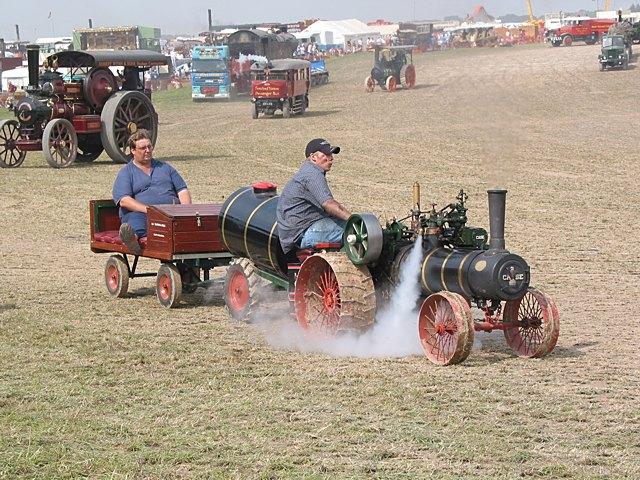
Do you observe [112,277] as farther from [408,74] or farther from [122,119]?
[408,74]

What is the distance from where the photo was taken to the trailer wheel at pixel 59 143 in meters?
22.3

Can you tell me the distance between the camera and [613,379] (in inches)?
302

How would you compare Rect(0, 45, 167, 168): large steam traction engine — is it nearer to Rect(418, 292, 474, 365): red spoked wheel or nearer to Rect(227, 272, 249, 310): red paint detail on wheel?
Rect(227, 272, 249, 310): red paint detail on wheel

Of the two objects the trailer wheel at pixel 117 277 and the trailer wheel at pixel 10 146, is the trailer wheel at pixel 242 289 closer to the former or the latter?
the trailer wheel at pixel 117 277

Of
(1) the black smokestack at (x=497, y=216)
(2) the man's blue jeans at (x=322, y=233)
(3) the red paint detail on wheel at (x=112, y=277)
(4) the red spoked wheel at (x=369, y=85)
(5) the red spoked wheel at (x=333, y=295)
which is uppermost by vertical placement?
(4) the red spoked wheel at (x=369, y=85)

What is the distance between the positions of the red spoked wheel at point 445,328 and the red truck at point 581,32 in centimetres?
6486

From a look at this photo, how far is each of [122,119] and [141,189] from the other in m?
11.9

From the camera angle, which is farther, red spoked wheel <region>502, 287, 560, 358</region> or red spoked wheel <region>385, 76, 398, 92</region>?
red spoked wheel <region>385, 76, 398, 92</region>

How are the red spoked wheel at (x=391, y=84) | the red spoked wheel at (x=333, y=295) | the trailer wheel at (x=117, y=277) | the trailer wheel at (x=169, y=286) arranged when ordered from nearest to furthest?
the red spoked wheel at (x=333, y=295)
the trailer wheel at (x=169, y=286)
the trailer wheel at (x=117, y=277)
the red spoked wheel at (x=391, y=84)

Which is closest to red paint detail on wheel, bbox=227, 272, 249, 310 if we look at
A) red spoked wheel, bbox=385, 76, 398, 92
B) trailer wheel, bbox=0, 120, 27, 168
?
trailer wheel, bbox=0, 120, 27, 168

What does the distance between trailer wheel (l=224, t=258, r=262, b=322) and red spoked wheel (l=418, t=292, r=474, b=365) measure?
1933mm

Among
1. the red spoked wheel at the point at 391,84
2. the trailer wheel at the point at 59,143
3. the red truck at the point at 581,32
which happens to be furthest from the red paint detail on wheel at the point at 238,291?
the red truck at the point at 581,32

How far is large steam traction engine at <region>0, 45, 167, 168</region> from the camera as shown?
22281 millimetres

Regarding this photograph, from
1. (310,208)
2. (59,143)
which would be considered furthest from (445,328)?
(59,143)
